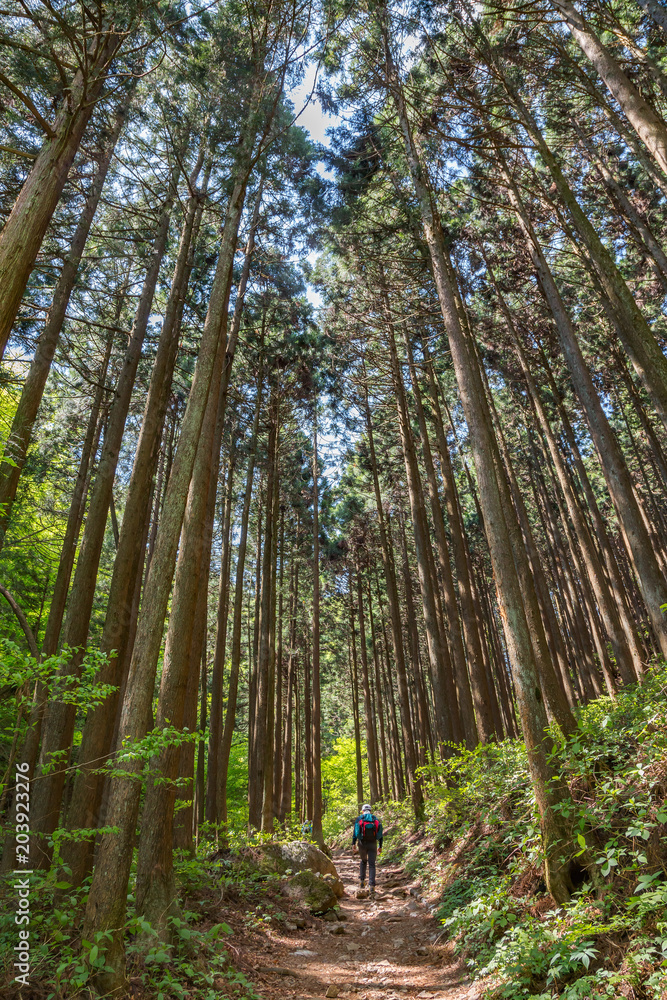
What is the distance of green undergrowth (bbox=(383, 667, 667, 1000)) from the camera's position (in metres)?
3.41

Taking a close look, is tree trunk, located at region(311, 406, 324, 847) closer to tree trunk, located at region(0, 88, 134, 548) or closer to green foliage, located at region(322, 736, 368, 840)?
tree trunk, located at region(0, 88, 134, 548)

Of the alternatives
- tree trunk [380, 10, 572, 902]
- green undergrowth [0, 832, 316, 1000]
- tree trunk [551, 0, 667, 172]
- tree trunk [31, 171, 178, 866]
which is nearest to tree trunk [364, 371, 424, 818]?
green undergrowth [0, 832, 316, 1000]

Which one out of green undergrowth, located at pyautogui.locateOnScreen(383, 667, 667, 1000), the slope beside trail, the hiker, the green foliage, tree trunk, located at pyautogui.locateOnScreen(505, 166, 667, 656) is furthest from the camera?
the green foliage

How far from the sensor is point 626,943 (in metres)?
3.48

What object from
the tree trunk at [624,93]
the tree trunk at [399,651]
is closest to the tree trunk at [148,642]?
the tree trunk at [624,93]

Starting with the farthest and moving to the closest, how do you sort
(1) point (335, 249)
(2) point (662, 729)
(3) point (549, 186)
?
(1) point (335, 249), (3) point (549, 186), (2) point (662, 729)

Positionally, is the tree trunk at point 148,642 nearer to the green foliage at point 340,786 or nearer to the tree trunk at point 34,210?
the tree trunk at point 34,210

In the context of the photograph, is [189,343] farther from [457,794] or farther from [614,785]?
[614,785]

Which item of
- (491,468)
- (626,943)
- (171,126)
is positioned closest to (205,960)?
(626,943)

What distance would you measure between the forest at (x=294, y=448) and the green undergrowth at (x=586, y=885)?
0.12 feet

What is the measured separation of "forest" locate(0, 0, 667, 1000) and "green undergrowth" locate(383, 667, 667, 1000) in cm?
4

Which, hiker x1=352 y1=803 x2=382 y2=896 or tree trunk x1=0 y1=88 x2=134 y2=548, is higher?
tree trunk x1=0 y1=88 x2=134 y2=548

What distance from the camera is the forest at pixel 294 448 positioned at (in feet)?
14.5

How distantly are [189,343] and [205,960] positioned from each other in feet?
44.7
